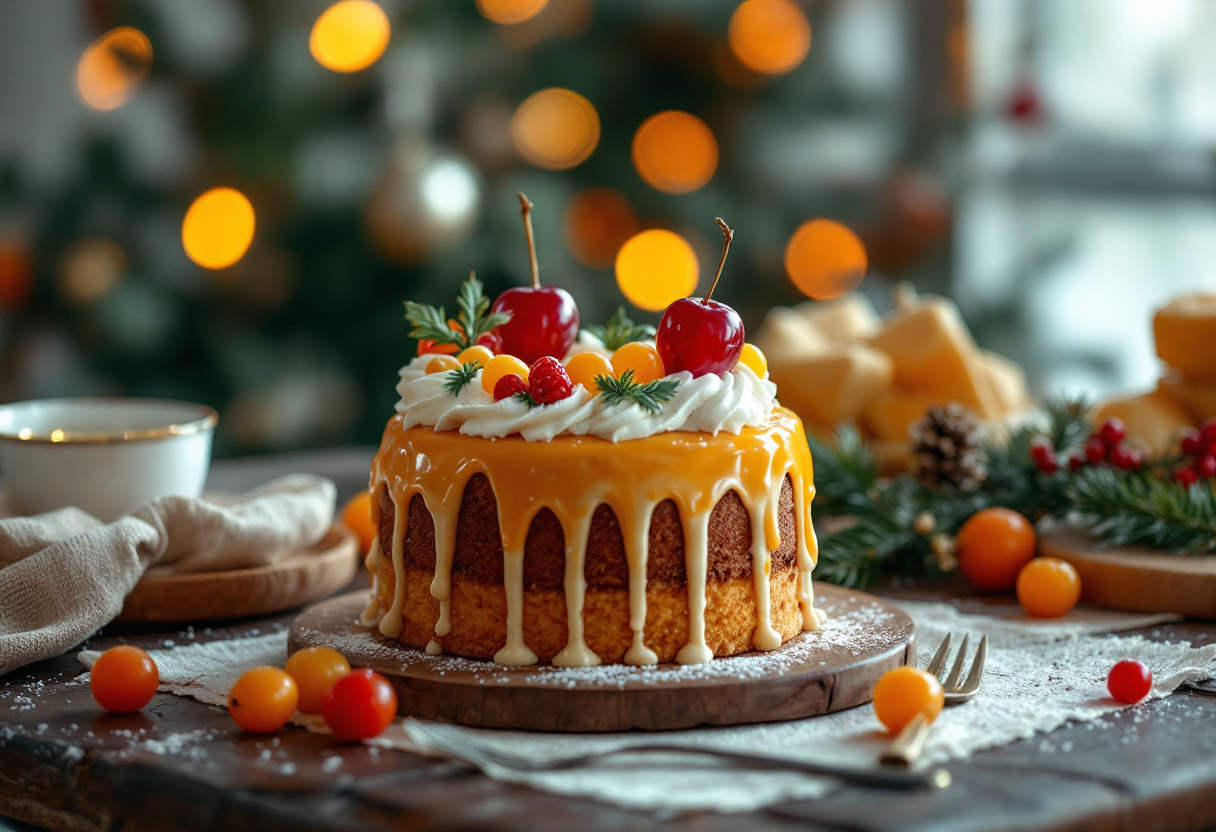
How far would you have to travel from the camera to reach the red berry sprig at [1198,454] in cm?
224

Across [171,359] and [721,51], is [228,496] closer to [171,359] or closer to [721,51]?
[171,359]

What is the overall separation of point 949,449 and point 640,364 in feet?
3.16

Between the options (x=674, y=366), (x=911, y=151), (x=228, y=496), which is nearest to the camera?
(x=674, y=366)

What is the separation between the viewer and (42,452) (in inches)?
82.0

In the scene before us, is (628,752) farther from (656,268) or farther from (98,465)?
(656,268)

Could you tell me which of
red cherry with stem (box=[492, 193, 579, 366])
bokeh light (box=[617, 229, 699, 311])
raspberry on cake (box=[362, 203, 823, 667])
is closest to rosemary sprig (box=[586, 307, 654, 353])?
red cherry with stem (box=[492, 193, 579, 366])

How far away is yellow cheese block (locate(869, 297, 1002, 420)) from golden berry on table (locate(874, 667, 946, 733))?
1425mm

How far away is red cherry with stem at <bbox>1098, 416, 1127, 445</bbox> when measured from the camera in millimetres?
2344

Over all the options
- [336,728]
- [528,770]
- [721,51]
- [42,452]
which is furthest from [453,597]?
[721,51]

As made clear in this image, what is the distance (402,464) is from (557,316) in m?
0.31

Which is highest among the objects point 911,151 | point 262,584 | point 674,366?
point 911,151

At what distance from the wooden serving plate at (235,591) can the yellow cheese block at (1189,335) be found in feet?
5.36

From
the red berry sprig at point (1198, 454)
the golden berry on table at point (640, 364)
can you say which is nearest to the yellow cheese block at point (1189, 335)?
the red berry sprig at point (1198, 454)

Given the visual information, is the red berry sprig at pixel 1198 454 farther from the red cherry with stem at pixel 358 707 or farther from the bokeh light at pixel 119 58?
the bokeh light at pixel 119 58
